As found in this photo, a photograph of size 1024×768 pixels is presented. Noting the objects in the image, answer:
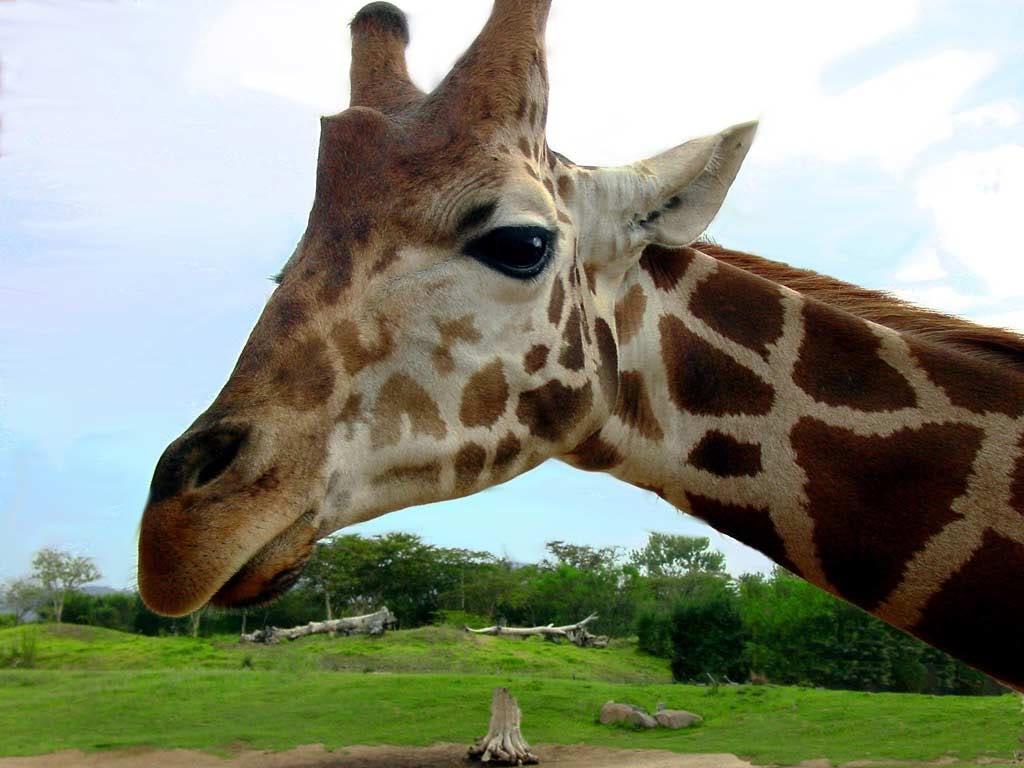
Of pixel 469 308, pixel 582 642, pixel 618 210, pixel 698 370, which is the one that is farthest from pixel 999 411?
pixel 582 642

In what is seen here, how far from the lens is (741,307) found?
328 cm

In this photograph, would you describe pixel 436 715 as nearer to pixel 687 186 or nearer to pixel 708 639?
pixel 708 639

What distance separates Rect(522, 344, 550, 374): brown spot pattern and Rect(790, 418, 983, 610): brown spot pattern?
0.95 m

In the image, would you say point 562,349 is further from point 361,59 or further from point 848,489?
point 361,59

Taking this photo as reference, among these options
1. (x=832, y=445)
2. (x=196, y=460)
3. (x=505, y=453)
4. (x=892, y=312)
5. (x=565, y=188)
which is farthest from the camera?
(x=892, y=312)

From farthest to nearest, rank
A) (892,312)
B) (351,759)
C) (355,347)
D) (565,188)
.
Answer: (351,759) → (892,312) → (565,188) → (355,347)

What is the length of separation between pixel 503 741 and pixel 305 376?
18166mm

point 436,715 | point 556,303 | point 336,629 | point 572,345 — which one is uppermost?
point 556,303

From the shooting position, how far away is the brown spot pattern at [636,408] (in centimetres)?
309

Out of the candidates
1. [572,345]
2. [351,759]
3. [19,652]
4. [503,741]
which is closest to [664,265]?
[572,345]

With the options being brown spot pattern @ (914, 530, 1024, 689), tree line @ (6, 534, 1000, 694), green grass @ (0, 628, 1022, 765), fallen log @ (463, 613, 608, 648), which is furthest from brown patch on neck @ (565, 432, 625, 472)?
fallen log @ (463, 613, 608, 648)

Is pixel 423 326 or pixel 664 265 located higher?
pixel 664 265

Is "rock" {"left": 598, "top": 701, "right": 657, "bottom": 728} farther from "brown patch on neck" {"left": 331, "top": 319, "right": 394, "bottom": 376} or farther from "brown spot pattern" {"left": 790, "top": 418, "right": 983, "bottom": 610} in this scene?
"brown patch on neck" {"left": 331, "top": 319, "right": 394, "bottom": 376}

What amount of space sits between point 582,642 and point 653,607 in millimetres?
5544
